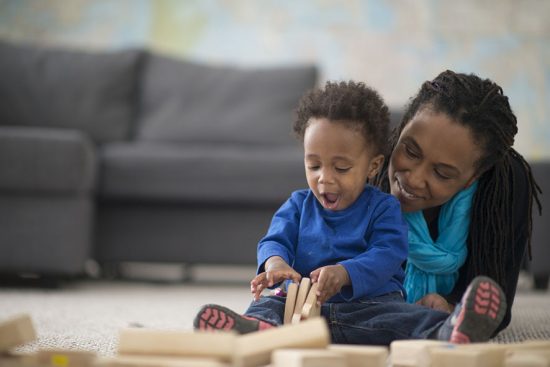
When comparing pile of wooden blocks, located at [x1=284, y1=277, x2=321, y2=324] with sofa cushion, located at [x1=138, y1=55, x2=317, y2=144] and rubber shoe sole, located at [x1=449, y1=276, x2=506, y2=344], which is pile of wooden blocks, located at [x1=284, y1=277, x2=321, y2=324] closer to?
rubber shoe sole, located at [x1=449, y1=276, x2=506, y2=344]

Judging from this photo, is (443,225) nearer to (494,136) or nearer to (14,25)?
(494,136)

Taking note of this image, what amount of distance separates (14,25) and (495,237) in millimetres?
3149

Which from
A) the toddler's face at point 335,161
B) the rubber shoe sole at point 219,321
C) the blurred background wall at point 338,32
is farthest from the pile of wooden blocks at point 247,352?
the blurred background wall at point 338,32

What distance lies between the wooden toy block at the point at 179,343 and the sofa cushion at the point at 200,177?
190 centimetres

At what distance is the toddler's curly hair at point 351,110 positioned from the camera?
1409mm

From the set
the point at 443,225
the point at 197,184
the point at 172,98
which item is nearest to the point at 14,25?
the point at 172,98

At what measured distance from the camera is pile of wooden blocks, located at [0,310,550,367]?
2.96 ft

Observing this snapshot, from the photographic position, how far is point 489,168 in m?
1.62

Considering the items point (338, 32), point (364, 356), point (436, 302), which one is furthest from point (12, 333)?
point (338, 32)

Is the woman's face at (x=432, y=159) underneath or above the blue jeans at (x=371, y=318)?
above

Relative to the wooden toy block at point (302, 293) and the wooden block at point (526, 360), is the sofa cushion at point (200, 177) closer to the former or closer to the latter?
the wooden toy block at point (302, 293)

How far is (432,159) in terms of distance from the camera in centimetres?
150

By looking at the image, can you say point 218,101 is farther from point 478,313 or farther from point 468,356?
point 468,356

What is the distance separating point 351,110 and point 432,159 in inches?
8.0
